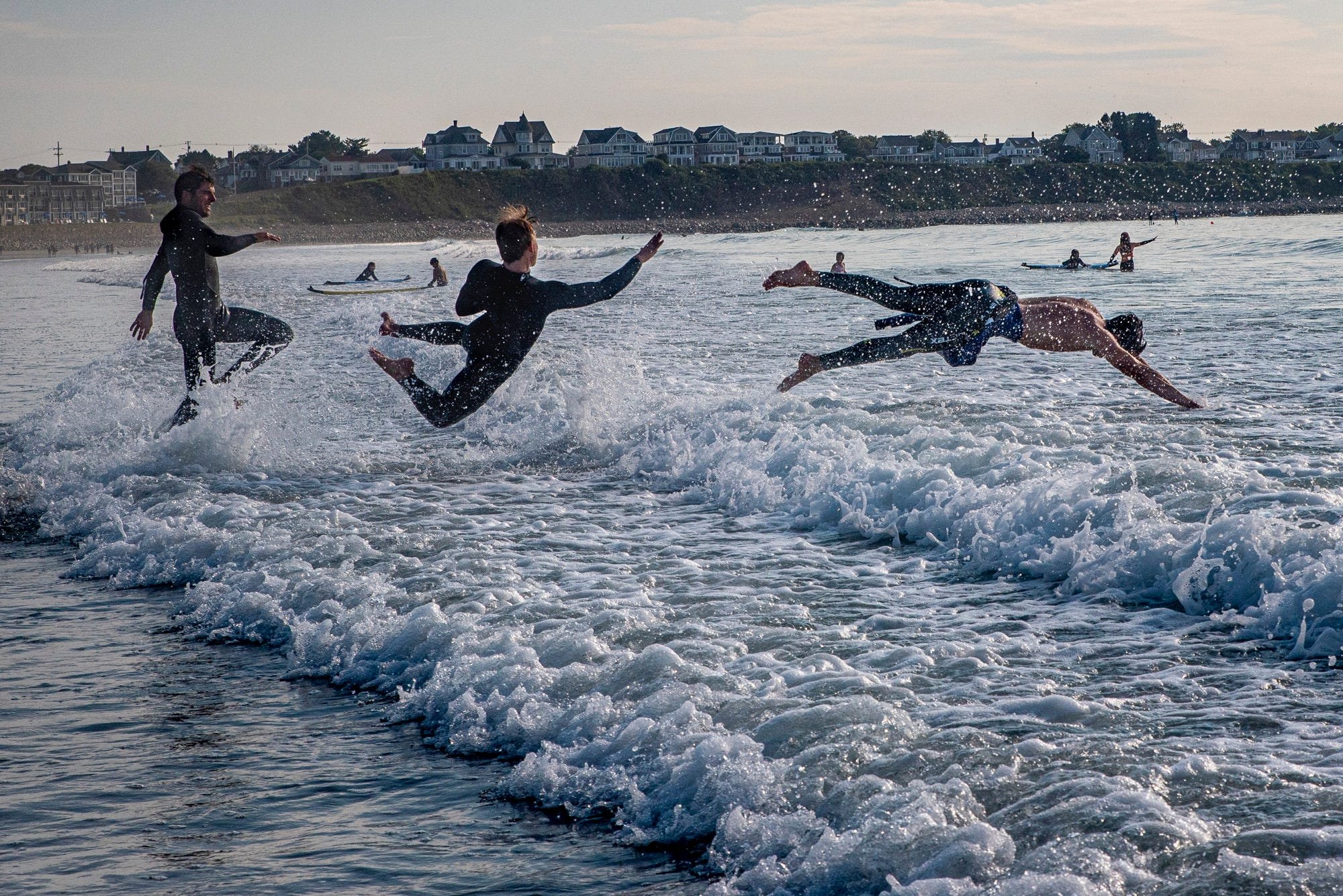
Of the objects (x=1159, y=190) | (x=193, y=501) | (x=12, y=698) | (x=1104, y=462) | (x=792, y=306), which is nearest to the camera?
(x=12, y=698)

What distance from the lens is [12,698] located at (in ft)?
18.6

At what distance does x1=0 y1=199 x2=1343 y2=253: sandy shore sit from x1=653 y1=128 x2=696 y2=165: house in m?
29.8

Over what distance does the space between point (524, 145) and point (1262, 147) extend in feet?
374

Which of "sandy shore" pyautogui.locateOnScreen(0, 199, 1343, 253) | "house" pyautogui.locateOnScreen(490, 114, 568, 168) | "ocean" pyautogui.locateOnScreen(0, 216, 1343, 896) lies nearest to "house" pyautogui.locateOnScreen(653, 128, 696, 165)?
"house" pyautogui.locateOnScreen(490, 114, 568, 168)

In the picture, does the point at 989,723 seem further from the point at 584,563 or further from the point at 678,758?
the point at 584,563

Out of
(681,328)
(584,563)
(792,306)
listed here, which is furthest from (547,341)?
(584,563)

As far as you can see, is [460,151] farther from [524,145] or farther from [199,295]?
[199,295]

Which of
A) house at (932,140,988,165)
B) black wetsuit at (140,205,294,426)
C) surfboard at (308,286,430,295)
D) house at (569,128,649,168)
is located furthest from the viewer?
house at (932,140,988,165)

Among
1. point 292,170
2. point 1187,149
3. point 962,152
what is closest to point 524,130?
point 292,170

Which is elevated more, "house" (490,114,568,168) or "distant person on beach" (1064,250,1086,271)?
"house" (490,114,568,168)

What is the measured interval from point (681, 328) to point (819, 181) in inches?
5380

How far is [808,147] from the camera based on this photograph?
18062 centimetres

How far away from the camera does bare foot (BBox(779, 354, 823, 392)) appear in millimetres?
8758

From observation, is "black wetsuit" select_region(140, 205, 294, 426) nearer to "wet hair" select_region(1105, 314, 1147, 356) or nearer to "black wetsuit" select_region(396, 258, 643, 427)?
"black wetsuit" select_region(396, 258, 643, 427)
